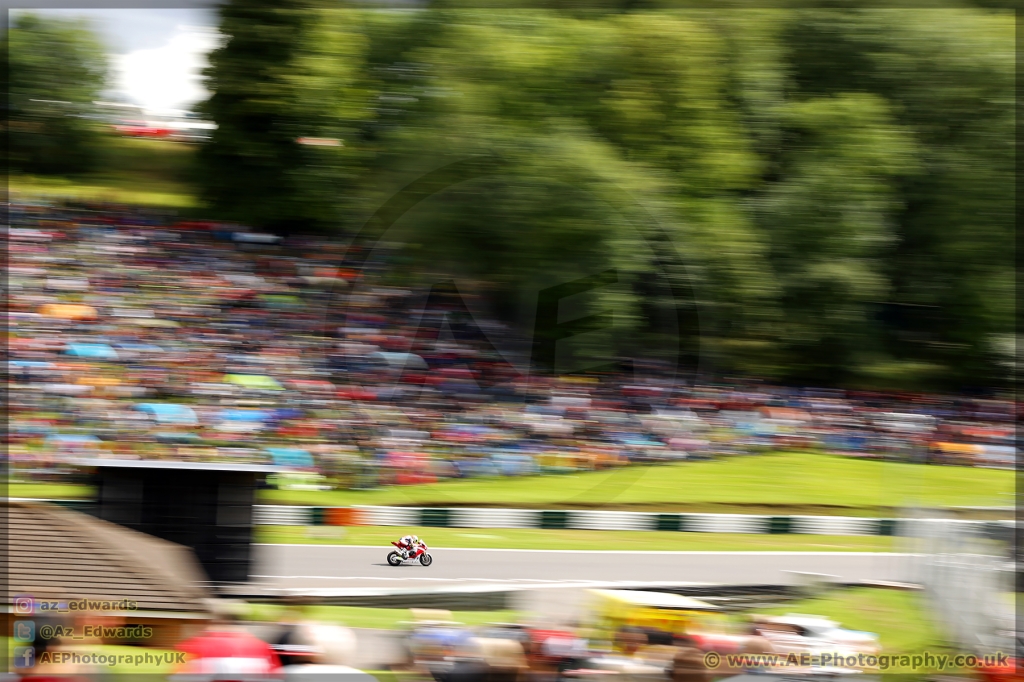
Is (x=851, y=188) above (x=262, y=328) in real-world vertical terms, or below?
above

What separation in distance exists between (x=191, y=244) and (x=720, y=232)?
4959 mm

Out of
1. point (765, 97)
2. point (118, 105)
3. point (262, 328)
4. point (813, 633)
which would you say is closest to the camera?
point (813, 633)

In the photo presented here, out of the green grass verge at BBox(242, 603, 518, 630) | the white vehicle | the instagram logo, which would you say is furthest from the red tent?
the white vehicle

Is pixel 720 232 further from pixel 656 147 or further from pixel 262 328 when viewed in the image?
pixel 262 328

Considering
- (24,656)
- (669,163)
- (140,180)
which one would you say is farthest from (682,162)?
(24,656)

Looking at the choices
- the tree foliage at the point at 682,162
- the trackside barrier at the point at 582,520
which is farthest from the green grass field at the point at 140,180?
the trackside barrier at the point at 582,520

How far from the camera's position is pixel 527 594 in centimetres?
526

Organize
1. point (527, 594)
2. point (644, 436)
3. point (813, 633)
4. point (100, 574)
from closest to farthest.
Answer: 1. point (100, 574)
2. point (813, 633)
3. point (527, 594)
4. point (644, 436)

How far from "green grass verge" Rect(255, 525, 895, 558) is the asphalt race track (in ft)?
0.25

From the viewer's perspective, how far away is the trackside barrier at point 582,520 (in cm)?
632

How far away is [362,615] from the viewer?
5078 millimetres

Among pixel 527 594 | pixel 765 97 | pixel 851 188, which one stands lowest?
pixel 527 594

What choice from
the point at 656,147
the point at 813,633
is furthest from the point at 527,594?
the point at 656,147

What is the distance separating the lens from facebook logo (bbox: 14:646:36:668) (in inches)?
164
